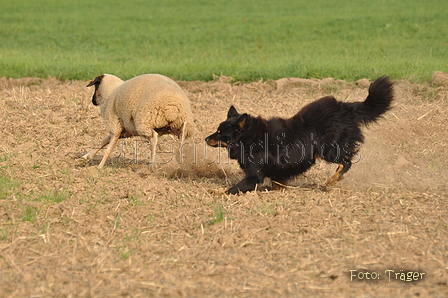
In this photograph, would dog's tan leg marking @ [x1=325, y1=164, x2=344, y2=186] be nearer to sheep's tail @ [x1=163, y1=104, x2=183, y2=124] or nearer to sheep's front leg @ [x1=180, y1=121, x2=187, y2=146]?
sheep's front leg @ [x1=180, y1=121, x2=187, y2=146]

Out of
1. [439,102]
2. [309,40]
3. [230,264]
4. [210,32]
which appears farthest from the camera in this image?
[210,32]

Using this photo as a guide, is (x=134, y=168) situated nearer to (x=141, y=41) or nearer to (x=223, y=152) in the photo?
(x=223, y=152)

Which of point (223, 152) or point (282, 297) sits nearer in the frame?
point (282, 297)

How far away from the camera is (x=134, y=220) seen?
5.91 m

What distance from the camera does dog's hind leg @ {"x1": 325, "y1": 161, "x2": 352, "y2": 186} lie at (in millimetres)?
7262

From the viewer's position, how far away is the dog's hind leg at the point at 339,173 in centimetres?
726

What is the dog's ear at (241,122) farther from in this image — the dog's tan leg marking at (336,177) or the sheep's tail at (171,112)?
the dog's tan leg marking at (336,177)

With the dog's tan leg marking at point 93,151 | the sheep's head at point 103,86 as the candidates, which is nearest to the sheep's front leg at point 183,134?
the dog's tan leg marking at point 93,151

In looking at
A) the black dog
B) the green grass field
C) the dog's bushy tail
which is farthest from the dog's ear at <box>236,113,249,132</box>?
the green grass field

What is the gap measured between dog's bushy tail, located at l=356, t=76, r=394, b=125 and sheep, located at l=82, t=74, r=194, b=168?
255 centimetres

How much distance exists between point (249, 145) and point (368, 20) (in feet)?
68.0

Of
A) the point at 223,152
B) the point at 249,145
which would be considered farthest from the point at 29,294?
the point at 223,152

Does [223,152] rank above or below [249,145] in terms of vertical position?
below

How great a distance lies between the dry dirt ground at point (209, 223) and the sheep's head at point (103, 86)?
3.48 feet
